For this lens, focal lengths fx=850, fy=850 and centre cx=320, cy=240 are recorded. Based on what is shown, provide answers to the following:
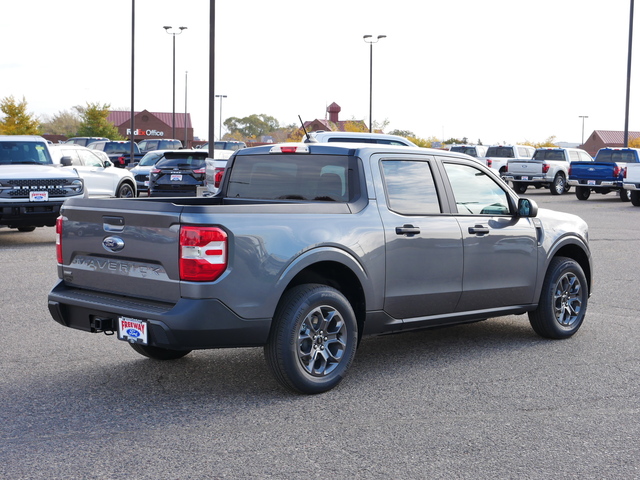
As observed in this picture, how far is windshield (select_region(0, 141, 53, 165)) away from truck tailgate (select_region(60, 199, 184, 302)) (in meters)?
10.2

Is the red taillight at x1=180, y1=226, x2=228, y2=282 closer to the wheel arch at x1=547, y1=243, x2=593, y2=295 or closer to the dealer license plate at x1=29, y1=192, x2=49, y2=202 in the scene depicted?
the wheel arch at x1=547, y1=243, x2=593, y2=295

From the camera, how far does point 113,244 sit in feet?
18.5

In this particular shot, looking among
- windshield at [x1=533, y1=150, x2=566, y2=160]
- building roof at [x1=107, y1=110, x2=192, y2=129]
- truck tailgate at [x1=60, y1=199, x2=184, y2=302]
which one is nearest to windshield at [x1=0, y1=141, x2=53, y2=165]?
truck tailgate at [x1=60, y1=199, x2=184, y2=302]

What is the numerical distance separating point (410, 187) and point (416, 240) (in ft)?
1.42

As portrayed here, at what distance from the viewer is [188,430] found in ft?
16.5

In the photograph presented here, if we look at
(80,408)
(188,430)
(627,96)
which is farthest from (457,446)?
(627,96)

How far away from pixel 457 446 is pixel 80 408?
2391 millimetres

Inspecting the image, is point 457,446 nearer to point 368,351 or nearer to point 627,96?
point 368,351

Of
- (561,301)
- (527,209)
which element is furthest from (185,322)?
(561,301)

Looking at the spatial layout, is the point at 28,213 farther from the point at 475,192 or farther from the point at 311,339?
the point at 311,339

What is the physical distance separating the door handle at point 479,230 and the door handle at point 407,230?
635 mm

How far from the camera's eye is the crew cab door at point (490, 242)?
22.4 ft

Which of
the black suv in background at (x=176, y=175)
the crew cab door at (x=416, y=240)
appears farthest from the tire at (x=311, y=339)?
the black suv in background at (x=176, y=175)

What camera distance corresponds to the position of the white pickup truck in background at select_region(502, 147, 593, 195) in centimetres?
3425
